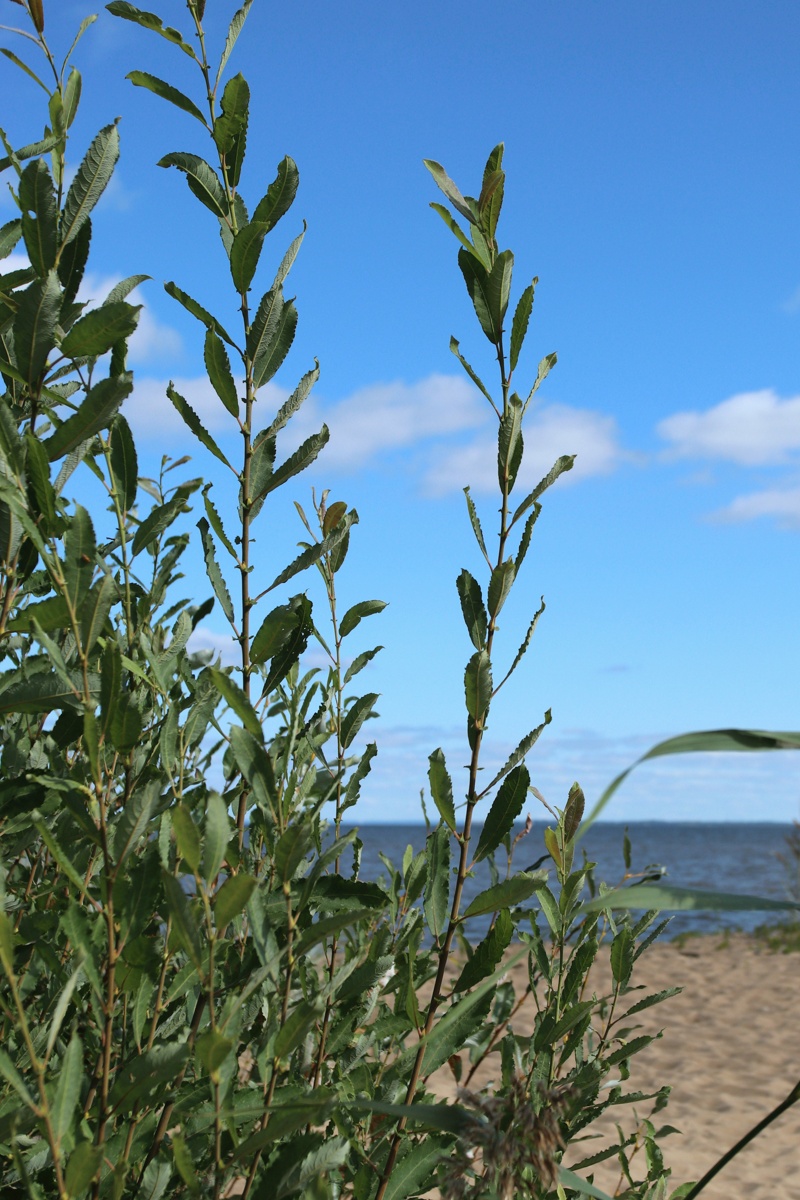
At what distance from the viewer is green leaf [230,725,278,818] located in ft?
3.47

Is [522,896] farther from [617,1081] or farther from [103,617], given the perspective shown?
[617,1081]

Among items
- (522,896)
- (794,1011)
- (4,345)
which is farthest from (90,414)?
(794,1011)

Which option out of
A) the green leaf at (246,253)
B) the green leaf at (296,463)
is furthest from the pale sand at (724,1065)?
the green leaf at (246,253)

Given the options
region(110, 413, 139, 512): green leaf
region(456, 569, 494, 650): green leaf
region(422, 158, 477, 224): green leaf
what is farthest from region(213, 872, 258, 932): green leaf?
region(422, 158, 477, 224): green leaf

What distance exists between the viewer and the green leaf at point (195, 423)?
4.58ft

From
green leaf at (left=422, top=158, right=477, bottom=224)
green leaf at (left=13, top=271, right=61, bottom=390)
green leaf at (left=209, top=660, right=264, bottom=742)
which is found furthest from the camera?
green leaf at (left=422, top=158, right=477, bottom=224)

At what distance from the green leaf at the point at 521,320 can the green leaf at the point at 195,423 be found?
39cm

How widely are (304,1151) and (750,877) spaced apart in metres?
40.5

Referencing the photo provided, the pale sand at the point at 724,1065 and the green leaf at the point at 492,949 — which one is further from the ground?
the green leaf at the point at 492,949

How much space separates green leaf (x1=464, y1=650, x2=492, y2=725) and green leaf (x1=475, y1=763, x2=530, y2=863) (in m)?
0.09

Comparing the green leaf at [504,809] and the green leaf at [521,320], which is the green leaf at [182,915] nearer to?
the green leaf at [504,809]

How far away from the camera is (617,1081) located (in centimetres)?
187

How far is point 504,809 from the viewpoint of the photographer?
1.32 meters

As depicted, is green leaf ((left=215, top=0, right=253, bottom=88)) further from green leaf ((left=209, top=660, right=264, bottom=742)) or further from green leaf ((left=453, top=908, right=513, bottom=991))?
green leaf ((left=453, top=908, right=513, bottom=991))
